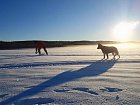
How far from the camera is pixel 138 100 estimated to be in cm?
562

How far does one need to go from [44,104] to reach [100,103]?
111 cm

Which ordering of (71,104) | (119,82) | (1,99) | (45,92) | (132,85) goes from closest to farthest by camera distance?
(71,104) → (1,99) → (45,92) → (132,85) → (119,82)

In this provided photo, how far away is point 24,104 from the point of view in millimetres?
5379

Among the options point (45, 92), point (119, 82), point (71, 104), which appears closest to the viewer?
point (71, 104)

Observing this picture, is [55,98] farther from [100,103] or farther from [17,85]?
[17,85]

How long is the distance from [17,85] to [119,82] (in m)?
2.94

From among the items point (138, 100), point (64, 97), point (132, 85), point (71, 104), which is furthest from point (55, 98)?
point (132, 85)

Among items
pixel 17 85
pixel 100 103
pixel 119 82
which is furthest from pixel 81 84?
pixel 100 103

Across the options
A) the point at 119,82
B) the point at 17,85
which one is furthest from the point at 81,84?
the point at 17,85

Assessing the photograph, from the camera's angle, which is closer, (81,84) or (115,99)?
(115,99)

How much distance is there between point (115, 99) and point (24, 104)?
1.90 meters

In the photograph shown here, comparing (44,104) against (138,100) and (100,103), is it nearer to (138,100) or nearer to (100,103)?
(100,103)

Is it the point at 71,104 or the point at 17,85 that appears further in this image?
the point at 17,85

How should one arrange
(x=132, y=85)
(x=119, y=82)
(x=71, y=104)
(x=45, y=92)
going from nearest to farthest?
(x=71, y=104) → (x=45, y=92) → (x=132, y=85) → (x=119, y=82)
